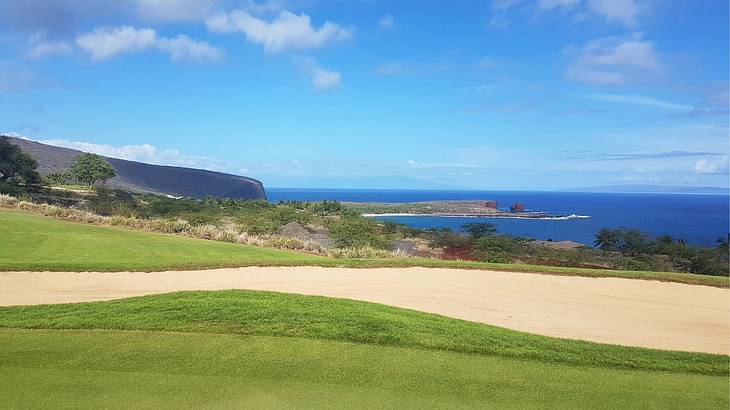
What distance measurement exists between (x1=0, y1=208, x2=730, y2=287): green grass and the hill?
6888 centimetres

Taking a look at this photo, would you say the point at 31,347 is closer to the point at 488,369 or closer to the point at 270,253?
the point at 488,369

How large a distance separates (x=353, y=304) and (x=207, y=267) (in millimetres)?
5549

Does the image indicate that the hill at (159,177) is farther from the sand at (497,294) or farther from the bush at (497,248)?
the sand at (497,294)

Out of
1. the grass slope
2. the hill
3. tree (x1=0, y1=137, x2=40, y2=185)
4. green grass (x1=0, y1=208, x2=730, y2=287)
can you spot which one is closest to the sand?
green grass (x1=0, y1=208, x2=730, y2=287)

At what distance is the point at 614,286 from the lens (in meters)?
11.8

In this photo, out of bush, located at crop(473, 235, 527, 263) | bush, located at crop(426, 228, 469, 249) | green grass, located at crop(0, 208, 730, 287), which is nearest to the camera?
green grass, located at crop(0, 208, 730, 287)

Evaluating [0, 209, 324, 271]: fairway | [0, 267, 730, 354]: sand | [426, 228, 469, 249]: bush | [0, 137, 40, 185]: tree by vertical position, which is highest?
[0, 137, 40, 185]: tree

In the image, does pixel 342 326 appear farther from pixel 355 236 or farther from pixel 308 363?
pixel 355 236

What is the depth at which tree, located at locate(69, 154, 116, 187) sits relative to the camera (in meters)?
55.9

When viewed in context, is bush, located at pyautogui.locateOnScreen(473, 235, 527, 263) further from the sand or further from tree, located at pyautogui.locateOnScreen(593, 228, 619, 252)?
the sand

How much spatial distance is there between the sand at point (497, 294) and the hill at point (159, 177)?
247ft

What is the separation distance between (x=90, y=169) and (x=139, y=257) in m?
49.4

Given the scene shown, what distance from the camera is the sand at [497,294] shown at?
28.8 ft

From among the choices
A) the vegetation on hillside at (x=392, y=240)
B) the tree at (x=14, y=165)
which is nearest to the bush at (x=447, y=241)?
the vegetation on hillside at (x=392, y=240)
